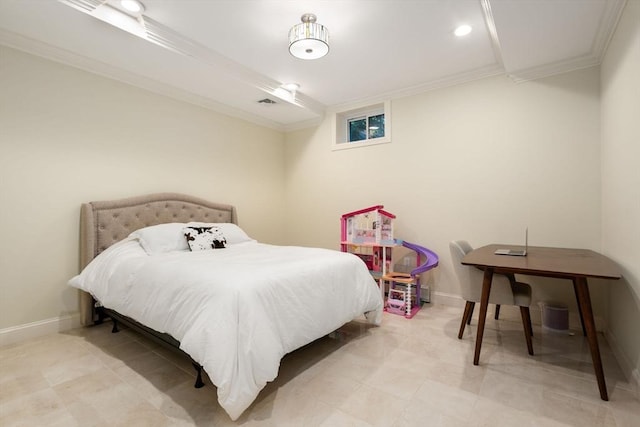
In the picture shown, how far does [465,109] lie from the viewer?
11.2ft

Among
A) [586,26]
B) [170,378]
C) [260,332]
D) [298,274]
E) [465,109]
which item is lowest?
[170,378]

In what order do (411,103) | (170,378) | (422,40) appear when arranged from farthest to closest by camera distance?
(411,103) < (422,40) < (170,378)

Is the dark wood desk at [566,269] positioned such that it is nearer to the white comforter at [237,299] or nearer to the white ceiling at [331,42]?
the white comforter at [237,299]

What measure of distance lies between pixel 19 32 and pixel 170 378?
2999mm

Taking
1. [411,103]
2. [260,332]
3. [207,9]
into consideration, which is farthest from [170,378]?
[411,103]

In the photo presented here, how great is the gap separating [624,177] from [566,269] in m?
0.85

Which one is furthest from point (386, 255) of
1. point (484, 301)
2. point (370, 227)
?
point (484, 301)

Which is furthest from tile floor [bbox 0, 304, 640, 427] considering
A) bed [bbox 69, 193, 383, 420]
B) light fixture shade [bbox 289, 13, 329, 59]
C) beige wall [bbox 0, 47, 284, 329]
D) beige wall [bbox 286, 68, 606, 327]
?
light fixture shade [bbox 289, 13, 329, 59]

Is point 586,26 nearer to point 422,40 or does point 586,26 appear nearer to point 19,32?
point 422,40

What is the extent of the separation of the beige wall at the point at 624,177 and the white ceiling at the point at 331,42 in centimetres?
30

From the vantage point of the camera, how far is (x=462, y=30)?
8.39ft

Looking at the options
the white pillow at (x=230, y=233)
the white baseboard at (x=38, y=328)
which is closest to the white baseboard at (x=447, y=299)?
the white pillow at (x=230, y=233)

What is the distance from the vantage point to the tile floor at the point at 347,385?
1.63m

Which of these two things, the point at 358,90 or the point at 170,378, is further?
the point at 358,90
